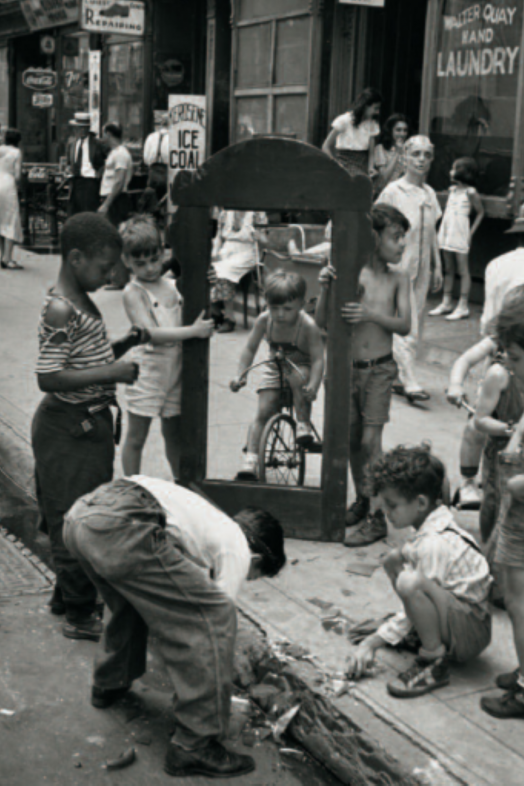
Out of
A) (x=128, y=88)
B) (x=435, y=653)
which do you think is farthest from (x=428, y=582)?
(x=128, y=88)

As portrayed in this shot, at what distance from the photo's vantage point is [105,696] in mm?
3742

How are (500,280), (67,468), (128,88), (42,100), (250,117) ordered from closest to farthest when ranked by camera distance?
(67,468)
(500,280)
(250,117)
(128,88)
(42,100)

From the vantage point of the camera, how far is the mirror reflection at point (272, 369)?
5453 millimetres

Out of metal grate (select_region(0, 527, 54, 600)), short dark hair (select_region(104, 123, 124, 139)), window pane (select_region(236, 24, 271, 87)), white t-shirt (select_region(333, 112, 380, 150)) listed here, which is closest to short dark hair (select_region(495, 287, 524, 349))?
metal grate (select_region(0, 527, 54, 600))

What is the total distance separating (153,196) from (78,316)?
8.87m

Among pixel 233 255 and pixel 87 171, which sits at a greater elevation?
pixel 87 171

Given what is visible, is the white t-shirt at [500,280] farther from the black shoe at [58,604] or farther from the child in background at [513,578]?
the black shoe at [58,604]

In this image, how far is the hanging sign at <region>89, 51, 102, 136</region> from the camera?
16.2m

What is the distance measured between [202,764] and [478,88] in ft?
26.7

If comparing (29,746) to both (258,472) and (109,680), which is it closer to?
(109,680)

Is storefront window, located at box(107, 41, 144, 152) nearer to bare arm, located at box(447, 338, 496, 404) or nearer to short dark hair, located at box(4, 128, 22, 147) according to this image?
short dark hair, located at box(4, 128, 22, 147)

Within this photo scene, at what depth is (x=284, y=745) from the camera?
3613mm

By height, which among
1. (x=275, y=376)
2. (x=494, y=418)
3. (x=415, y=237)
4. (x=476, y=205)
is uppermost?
(x=476, y=205)

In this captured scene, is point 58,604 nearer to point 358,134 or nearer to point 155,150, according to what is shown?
point 358,134
